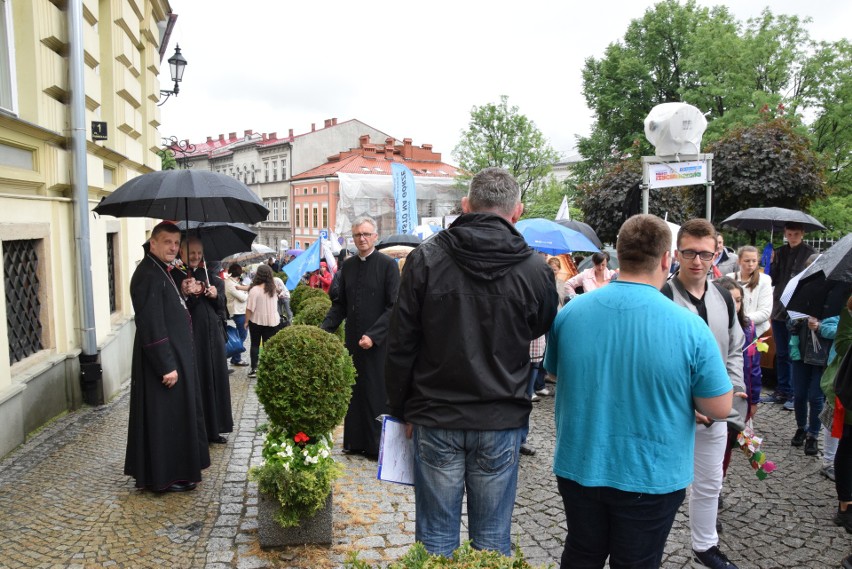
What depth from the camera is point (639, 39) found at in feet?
119

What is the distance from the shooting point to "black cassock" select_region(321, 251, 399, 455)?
20.0 feet

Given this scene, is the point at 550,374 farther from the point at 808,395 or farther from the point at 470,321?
the point at 808,395

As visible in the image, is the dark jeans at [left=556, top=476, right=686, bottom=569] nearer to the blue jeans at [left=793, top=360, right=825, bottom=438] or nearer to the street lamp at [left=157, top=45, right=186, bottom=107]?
the blue jeans at [left=793, top=360, right=825, bottom=438]

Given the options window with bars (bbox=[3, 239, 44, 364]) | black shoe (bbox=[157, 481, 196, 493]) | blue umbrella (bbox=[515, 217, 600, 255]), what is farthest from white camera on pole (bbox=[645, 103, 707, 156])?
window with bars (bbox=[3, 239, 44, 364])

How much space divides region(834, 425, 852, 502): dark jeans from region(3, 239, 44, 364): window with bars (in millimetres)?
7175

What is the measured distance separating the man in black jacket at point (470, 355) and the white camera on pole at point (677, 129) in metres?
7.65

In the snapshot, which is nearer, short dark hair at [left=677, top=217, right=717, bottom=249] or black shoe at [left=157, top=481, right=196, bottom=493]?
short dark hair at [left=677, top=217, right=717, bottom=249]

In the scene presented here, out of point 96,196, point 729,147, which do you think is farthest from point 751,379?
point 729,147

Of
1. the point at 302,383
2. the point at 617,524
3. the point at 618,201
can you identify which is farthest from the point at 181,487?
the point at 618,201

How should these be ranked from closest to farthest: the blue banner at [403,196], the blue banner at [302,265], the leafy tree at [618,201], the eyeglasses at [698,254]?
1. the eyeglasses at [698,254]
2. the blue banner at [403,196]
3. the blue banner at [302,265]
4. the leafy tree at [618,201]

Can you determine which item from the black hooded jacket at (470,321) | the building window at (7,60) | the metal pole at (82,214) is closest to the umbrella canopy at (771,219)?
the black hooded jacket at (470,321)

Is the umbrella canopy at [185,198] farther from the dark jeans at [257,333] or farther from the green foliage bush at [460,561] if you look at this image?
the dark jeans at [257,333]

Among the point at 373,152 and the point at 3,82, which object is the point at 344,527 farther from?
the point at 373,152

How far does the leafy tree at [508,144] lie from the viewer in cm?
5316
